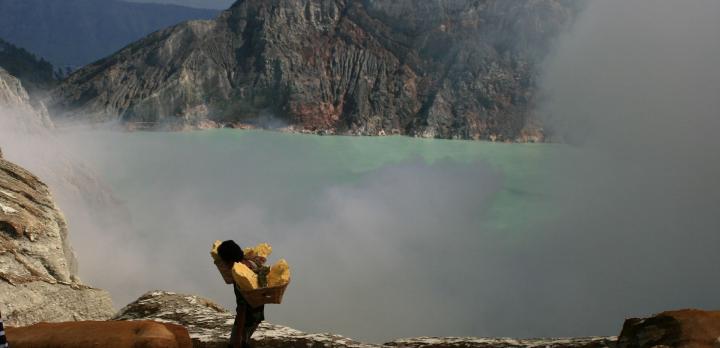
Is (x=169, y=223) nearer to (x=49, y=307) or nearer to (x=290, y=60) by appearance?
(x=49, y=307)

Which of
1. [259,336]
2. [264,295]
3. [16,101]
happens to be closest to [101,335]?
[264,295]

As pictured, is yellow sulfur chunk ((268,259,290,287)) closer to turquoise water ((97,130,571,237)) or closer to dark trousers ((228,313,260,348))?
dark trousers ((228,313,260,348))

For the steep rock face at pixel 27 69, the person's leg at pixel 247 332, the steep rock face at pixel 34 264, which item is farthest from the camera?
the steep rock face at pixel 27 69

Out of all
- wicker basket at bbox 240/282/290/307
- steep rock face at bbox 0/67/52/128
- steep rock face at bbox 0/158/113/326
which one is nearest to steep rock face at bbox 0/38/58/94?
steep rock face at bbox 0/67/52/128

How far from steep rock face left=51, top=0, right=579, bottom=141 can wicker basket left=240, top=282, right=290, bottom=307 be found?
107 meters

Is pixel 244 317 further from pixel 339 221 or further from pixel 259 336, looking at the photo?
pixel 339 221

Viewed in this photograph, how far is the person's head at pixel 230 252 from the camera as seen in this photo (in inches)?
295

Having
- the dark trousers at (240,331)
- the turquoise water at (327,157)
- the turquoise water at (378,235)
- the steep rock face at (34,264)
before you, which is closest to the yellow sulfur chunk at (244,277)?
the dark trousers at (240,331)

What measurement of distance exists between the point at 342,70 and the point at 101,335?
116873mm

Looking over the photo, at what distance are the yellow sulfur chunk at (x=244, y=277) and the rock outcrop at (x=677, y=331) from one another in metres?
4.64

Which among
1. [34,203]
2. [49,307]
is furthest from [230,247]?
[34,203]

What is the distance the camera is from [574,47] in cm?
12600

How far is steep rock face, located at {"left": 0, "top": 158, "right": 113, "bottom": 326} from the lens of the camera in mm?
11289

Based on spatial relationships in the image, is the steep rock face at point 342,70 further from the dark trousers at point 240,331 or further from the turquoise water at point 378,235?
the dark trousers at point 240,331
